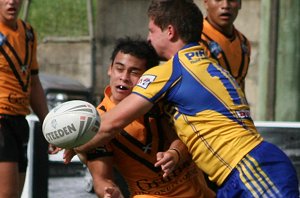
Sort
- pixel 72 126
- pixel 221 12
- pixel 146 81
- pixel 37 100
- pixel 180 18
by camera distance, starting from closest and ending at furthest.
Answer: pixel 72 126, pixel 146 81, pixel 180 18, pixel 221 12, pixel 37 100

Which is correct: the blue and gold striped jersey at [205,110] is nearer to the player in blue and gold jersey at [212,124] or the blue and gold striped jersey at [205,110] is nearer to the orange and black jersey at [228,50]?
the player in blue and gold jersey at [212,124]

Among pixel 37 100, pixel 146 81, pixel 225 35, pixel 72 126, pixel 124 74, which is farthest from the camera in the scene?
pixel 37 100

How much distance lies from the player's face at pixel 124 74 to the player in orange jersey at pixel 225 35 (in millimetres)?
1756

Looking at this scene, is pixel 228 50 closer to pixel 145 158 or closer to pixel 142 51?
pixel 142 51

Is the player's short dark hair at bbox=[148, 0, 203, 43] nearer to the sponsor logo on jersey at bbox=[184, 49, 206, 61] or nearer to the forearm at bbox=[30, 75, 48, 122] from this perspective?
the sponsor logo on jersey at bbox=[184, 49, 206, 61]

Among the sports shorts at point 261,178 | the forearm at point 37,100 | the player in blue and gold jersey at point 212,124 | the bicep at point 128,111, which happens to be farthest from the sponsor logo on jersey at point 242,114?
the forearm at point 37,100

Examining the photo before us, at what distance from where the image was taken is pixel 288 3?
1214 cm

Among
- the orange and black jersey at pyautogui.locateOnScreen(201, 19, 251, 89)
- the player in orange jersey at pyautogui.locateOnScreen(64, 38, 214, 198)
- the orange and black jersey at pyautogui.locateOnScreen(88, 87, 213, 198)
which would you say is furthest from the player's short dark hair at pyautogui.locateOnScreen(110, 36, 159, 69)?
the orange and black jersey at pyautogui.locateOnScreen(201, 19, 251, 89)

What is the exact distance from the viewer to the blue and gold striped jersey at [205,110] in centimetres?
529

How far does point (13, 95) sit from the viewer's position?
306 inches

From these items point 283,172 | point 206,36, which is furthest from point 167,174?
point 206,36

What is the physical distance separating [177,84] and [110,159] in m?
0.66

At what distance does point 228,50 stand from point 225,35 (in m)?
0.13

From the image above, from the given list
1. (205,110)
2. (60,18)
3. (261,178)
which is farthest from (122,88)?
(60,18)
